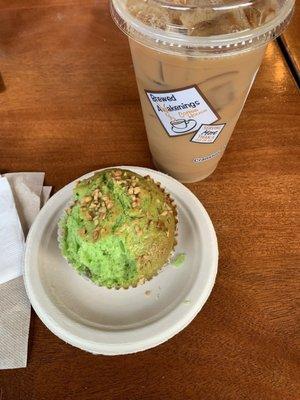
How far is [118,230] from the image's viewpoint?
674 mm

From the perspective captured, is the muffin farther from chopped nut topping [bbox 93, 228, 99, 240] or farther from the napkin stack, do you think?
the napkin stack

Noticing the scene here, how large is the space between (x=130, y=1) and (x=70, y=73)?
0.49 meters

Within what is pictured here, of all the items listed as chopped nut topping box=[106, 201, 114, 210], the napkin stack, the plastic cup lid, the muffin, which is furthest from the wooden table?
the plastic cup lid

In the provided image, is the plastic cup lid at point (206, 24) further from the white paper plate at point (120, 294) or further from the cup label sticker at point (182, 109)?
the white paper plate at point (120, 294)

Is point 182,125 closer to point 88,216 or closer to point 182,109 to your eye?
point 182,109

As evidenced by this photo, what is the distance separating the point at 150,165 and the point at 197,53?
360 millimetres

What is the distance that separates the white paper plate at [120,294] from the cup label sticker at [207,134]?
112 millimetres

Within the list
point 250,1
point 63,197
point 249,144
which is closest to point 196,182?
point 249,144

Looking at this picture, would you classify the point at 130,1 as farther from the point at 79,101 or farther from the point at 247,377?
the point at 247,377

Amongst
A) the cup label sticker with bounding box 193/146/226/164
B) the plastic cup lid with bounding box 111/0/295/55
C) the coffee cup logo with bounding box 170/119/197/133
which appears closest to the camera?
the plastic cup lid with bounding box 111/0/295/55

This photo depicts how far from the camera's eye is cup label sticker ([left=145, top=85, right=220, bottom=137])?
2.28 ft

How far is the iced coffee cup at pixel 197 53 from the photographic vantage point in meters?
0.62

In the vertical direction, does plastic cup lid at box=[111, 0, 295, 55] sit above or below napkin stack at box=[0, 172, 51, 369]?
above

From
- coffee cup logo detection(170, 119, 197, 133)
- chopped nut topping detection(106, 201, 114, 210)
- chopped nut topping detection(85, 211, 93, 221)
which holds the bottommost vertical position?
chopped nut topping detection(85, 211, 93, 221)
